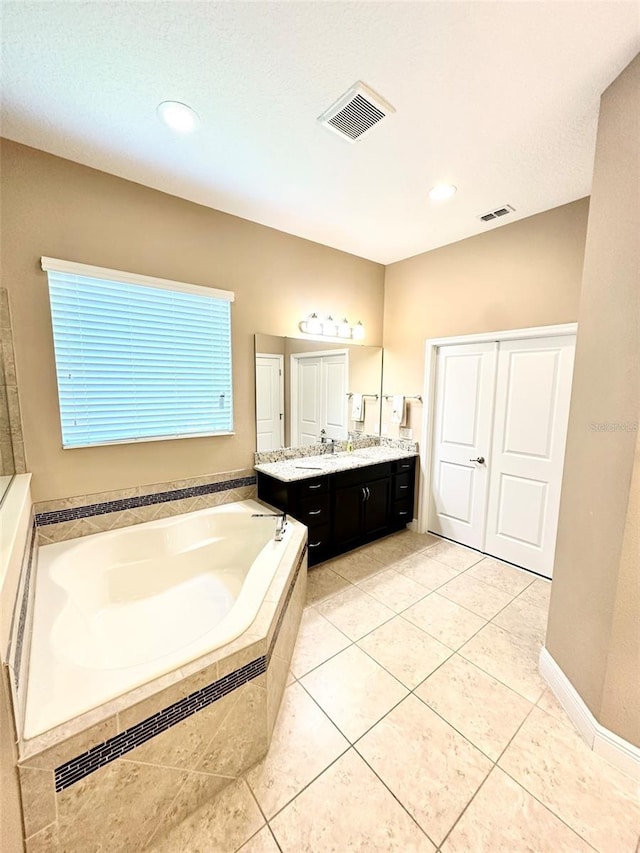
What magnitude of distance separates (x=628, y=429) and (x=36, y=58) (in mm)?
2770

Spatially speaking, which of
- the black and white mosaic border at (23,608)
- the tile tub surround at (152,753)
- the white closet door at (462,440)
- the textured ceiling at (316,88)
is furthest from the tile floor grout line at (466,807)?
the textured ceiling at (316,88)

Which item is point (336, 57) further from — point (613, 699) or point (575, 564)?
point (613, 699)

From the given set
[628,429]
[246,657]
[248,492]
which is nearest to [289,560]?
[246,657]

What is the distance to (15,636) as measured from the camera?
118 cm

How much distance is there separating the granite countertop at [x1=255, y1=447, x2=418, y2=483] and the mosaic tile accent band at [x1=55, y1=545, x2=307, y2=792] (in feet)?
4.49

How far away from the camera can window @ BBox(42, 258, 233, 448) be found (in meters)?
2.07

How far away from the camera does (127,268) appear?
224cm

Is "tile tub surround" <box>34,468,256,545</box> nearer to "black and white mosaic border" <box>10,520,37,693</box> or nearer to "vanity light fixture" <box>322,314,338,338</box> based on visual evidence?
"black and white mosaic border" <box>10,520,37,693</box>

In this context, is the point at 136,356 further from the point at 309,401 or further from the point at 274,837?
the point at 274,837

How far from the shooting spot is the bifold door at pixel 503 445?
2697 mm

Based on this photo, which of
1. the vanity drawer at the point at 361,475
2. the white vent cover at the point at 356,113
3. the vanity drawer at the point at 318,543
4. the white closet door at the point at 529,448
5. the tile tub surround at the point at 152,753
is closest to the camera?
the tile tub surround at the point at 152,753

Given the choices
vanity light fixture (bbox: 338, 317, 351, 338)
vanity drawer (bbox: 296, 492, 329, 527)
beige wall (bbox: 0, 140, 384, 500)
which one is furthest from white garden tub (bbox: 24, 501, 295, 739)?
vanity light fixture (bbox: 338, 317, 351, 338)

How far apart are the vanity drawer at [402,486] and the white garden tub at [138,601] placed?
4.59 feet

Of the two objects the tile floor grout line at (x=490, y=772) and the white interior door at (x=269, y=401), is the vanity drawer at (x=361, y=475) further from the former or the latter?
the tile floor grout line at (x=490, y=772)
